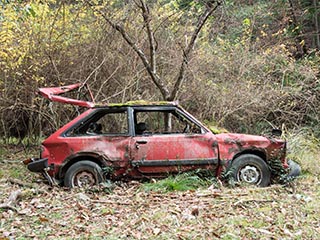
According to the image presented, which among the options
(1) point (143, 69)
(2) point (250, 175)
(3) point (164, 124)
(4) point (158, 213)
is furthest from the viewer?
(1) point (143, 69)

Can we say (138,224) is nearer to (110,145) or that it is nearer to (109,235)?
(109,235)

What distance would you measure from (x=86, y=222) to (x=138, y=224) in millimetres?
658

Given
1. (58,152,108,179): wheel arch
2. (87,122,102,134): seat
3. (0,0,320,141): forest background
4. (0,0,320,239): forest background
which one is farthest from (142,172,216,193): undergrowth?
(0,0,320,141): forest background

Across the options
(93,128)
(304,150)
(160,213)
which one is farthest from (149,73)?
(160,213)

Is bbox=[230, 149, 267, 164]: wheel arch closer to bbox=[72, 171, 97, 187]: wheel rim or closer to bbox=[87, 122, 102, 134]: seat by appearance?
bbox=[72, 171, 97, 187]: wheel rim

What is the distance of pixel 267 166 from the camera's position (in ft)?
22.8

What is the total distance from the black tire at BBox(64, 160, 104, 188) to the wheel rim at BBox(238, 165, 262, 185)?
2453 millimetres

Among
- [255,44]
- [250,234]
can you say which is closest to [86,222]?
[250,234]

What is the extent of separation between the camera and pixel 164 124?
31.6ft

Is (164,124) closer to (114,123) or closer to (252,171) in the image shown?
(114,123)

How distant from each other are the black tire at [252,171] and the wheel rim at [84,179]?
2460 mm

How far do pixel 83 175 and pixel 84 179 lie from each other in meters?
0.07

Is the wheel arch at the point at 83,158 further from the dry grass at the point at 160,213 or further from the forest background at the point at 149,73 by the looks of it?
the forest background at the point at 149,73

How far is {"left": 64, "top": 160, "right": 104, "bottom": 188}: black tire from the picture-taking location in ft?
22.1
